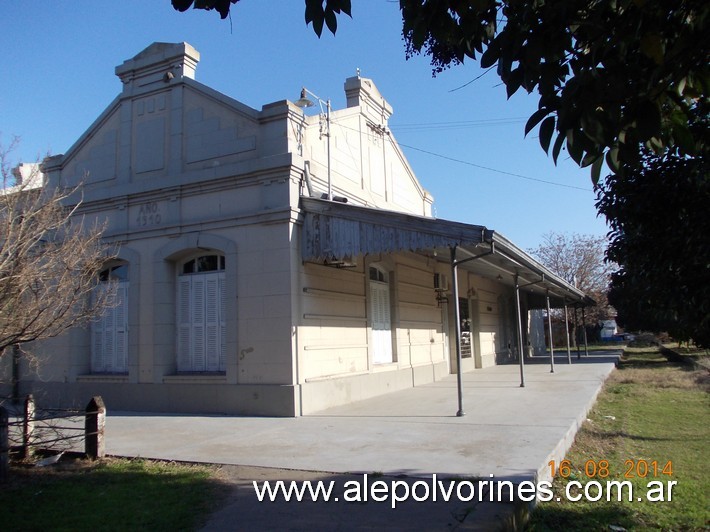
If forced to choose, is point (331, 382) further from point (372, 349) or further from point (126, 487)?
point (126, 487)

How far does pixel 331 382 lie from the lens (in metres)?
11.7

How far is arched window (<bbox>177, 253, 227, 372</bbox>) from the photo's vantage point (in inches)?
469

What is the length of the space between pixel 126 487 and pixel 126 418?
524 cm

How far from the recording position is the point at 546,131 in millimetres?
3021

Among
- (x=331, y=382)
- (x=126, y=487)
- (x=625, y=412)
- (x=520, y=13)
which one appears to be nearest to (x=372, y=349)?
(x=331, y=382)

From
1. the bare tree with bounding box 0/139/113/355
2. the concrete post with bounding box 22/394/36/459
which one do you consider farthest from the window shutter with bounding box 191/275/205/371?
the concrete post with bounding box 22/394/36/459

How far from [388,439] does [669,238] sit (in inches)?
189

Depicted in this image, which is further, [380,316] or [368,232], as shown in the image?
[380,316]

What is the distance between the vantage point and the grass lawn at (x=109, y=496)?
5180 mm

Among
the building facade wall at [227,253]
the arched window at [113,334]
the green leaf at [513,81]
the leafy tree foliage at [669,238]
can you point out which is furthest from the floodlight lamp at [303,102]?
the green leaf at [513,81]

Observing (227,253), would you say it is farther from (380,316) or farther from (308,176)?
(380,316)

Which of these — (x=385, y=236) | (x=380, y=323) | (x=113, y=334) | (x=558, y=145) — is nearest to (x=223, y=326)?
(x=113, y=334)

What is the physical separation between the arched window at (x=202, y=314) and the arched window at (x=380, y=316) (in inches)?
148

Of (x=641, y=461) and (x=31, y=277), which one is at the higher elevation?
(x=31, y=277)
